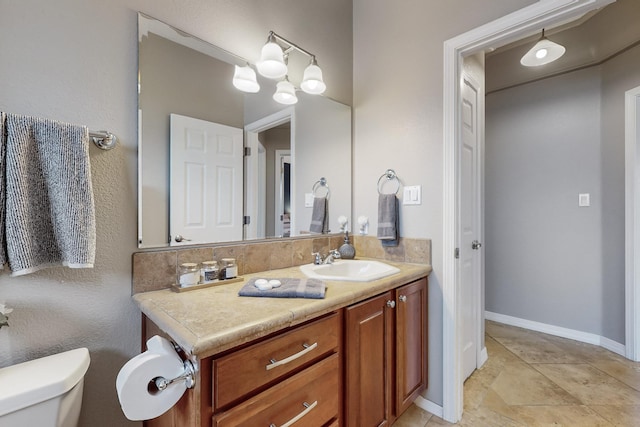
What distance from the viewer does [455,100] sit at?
1.57 metres

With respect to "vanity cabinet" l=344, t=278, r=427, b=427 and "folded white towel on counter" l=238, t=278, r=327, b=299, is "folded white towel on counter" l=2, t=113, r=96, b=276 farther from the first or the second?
"vanity cabinet" l=344, t=278, r=427, b=427

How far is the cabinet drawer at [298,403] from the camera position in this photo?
30.6 inches

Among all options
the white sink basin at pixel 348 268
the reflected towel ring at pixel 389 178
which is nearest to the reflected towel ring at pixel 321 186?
the reflected towel ring at pixel 389 178

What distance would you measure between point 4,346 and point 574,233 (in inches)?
143

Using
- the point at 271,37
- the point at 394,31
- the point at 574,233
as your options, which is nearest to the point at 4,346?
the point at 271,37

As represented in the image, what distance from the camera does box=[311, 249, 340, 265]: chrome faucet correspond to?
170 centimetres

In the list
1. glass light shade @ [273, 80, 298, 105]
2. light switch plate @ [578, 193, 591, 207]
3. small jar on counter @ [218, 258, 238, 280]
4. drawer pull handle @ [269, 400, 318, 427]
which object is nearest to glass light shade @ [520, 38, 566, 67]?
light switch plate @ [578, 193, 591, 207]

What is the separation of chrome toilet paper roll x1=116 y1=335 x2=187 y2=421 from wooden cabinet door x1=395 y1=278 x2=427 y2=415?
39.2 inches

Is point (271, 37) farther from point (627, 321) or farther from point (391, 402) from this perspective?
point (627, 321)

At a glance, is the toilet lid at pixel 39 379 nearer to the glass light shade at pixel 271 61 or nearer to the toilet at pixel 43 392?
the toilet at pixel 43 392

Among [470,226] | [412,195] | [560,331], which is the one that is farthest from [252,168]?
[560,331]

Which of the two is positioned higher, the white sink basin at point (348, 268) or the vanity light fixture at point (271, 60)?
the vanity light fixture at point (271, 60)

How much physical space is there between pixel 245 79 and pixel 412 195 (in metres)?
1.13

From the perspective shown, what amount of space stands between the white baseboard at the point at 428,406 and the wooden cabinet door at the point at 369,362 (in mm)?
444
